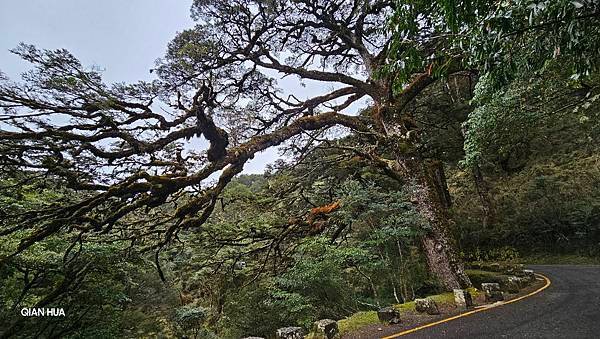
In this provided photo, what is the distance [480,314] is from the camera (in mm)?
4863

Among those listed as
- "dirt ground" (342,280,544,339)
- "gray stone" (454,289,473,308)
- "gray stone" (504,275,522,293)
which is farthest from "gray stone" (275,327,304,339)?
"gray stone" (504,275,522,293)

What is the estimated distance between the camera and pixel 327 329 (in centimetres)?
416

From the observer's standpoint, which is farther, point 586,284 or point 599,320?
point 586,284

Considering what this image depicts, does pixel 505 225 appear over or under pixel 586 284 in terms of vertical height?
over

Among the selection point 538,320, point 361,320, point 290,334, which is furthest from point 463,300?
point 290,334

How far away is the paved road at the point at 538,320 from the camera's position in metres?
3.83

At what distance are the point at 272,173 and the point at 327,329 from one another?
5.36m

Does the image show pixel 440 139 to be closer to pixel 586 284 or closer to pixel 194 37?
pixel 586 284

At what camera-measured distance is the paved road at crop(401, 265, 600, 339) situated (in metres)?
3.83

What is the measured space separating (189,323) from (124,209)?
5600 millimetres

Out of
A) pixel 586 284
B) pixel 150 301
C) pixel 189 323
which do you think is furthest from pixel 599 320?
pixel 150 301

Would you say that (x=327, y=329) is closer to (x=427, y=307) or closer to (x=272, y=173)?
(x=427, y=307)

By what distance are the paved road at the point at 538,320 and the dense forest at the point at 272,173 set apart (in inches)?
61.2

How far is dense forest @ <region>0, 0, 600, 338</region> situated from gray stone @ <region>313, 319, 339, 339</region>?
3.74 ft
